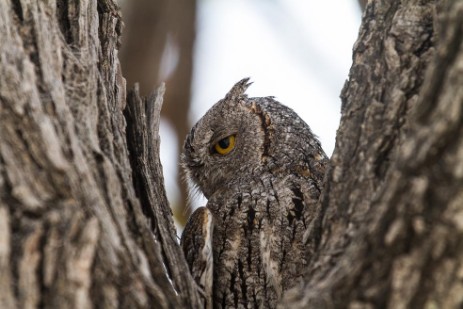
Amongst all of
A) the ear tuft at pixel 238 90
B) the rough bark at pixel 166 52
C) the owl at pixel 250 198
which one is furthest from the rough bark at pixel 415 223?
the rough bark at pixel 166 52

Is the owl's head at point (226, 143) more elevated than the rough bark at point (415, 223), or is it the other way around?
the owl's head at point (226, 143)

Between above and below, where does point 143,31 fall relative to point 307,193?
above

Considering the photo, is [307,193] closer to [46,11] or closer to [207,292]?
[207,292]

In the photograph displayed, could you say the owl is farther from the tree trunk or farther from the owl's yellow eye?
the tree trunk

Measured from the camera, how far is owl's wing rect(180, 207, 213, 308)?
2.71m

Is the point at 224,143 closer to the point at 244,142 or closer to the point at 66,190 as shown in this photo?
the point at 244,142

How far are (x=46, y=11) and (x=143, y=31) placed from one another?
3532 millimetres

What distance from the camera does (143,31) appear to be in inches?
218

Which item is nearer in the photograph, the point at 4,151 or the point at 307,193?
the point at 4,151

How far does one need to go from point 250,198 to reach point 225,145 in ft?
1.98

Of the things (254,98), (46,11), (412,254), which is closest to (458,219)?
(412,254)

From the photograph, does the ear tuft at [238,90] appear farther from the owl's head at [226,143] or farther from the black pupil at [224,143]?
the black pupil at [224,143]

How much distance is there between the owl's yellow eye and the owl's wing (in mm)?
678

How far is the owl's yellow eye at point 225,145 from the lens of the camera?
11.8 feet
